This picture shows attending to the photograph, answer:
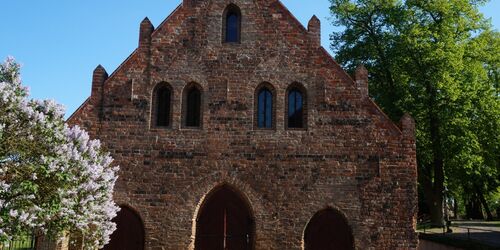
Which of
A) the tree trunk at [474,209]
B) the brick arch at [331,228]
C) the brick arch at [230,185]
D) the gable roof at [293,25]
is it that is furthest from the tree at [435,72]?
the tree trunk at [474,209]

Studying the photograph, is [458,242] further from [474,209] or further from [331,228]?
[474,209]

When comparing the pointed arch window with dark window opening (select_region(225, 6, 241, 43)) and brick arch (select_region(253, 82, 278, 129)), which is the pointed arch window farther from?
dark window opening (select_region(225, 6, 241, 43))

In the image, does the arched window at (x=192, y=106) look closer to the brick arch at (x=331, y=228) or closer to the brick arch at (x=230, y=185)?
the brick arch at (x=230, y=185)

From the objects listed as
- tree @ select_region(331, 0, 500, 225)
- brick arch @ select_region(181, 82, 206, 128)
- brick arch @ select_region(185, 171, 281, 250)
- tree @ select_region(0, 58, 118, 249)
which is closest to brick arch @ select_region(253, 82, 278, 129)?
brick arch @ select_region(181, 82, 206, 128)

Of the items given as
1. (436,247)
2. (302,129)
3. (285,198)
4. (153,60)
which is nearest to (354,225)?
(285,198)

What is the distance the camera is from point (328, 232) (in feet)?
48.9

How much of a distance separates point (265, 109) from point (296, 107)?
105 cm

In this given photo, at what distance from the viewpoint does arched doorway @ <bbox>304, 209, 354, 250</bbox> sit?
1477 cm

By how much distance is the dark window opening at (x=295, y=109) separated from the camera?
1555cm

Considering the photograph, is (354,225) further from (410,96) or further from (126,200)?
(410,96)

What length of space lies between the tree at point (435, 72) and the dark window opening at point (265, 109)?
11.6 metres

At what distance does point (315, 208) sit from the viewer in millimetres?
14672

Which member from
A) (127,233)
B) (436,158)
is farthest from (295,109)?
(436,158)

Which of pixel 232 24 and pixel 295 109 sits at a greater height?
pixel 232 24
